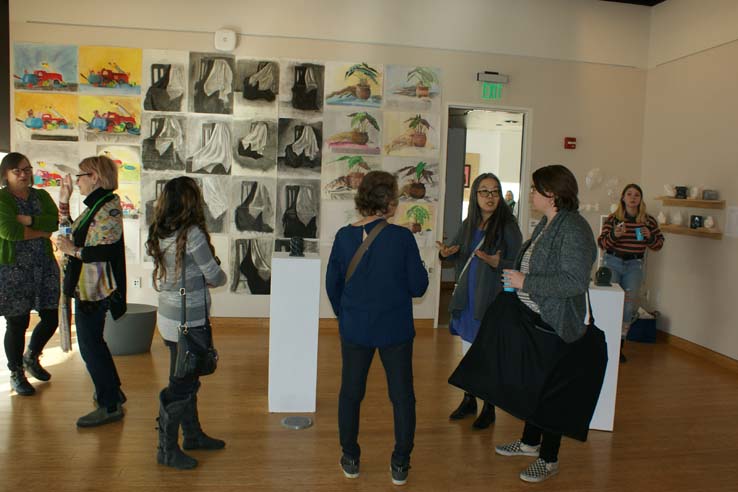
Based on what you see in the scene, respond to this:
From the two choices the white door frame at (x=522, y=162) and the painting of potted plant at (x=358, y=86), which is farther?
the white door frame at (x=522, y=162)

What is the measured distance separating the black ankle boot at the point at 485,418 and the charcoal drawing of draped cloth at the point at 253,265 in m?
3.24

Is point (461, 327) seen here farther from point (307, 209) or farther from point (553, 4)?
point (553, 4)

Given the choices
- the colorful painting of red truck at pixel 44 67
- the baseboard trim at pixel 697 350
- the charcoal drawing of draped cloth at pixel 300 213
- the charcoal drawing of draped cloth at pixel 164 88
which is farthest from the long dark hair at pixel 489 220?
the colorful painting of red truck at pixel 44 67

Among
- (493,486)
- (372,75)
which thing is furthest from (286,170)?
(493,486)

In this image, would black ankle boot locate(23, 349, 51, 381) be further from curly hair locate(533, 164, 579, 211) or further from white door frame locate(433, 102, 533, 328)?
white door frame locate(433, 102, 533, 328)

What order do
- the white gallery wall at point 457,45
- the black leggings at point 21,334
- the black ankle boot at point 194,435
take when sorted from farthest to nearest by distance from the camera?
the white gallery wall at point 457,45
the black leggings at point 21,334
the black ankle boot at point 194,435

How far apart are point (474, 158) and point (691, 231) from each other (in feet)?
14.3

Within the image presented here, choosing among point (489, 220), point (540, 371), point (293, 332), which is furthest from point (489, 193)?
point (293, 332)

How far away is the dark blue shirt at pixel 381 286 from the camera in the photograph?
297cm

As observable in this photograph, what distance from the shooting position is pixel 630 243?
6.12 meters

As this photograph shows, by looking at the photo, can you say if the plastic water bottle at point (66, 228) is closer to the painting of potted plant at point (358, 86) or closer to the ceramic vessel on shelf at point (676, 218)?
the painting of potted plant at point (358, 86)

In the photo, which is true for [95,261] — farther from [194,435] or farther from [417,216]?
[417,216]

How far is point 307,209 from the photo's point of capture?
683 cm

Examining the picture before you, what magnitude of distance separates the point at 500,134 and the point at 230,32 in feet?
15.8
